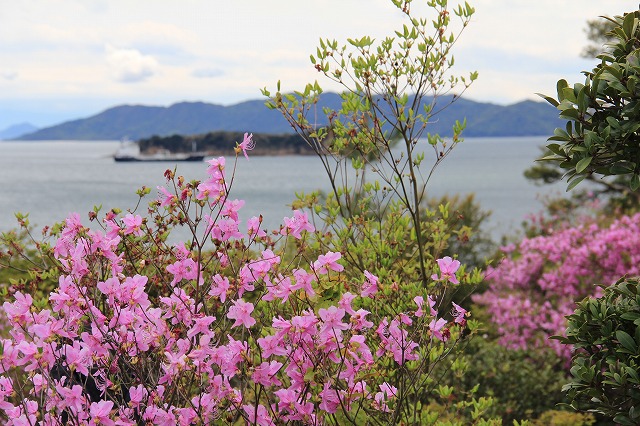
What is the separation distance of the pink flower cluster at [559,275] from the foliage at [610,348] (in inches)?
261

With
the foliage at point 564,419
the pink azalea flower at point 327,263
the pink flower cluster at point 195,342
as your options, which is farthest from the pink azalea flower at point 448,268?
the foliage at point 564,419

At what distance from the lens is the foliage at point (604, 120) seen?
9.87ft

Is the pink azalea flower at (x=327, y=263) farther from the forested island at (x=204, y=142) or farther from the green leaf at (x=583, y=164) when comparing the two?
the forested island at (x=204, y=142)

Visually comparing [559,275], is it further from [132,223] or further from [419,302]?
[132,223]

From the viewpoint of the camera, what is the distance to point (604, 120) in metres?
3.12

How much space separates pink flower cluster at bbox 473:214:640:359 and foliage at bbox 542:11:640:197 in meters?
6.95

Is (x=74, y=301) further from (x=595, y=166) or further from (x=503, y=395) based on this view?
(x=503, y=395)

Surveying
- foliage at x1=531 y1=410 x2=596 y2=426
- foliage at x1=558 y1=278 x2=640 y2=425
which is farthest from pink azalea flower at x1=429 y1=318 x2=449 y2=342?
foliage at x1=531 y1=410 x2=596 y2=426

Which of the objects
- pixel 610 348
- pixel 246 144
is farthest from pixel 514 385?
pixel 246 144

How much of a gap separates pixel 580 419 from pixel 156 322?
5189 mm

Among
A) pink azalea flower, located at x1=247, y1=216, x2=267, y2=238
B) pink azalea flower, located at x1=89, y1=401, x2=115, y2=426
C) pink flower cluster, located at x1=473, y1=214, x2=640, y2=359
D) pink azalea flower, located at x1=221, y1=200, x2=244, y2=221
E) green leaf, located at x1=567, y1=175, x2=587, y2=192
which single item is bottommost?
pink flower cluster, located at x1=473, y1=214, x2=640, y2=359

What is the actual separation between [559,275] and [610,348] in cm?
802

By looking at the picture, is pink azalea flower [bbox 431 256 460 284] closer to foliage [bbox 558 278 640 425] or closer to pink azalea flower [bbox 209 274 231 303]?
foliage [bbox 558 278 640 425]

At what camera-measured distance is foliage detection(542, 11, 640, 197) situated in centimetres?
301
